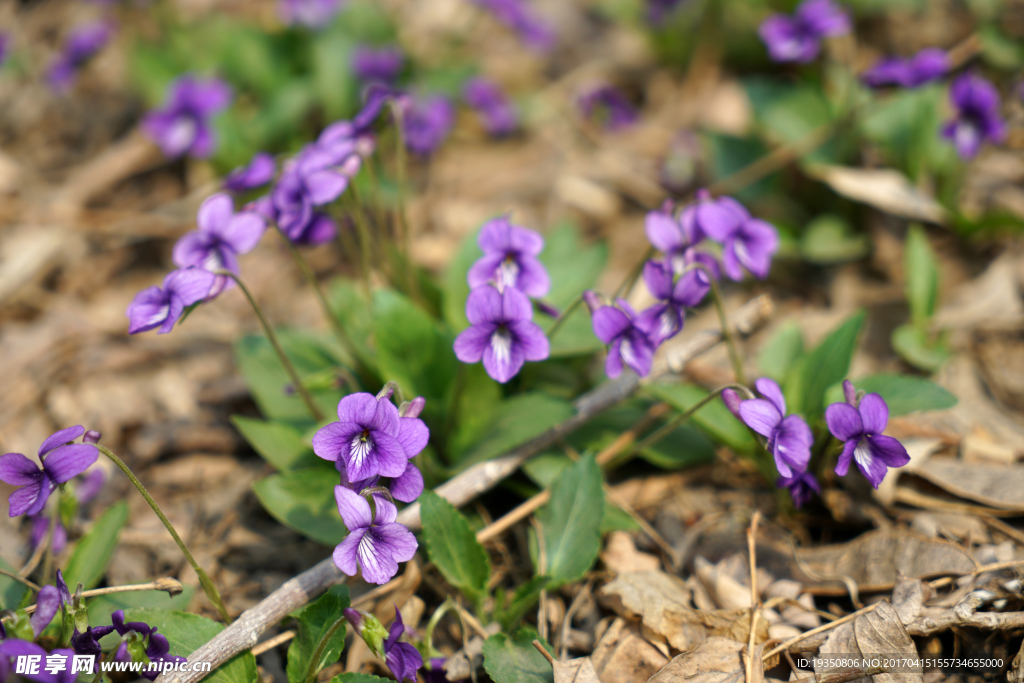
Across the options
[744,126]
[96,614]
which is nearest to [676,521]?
[96,614]

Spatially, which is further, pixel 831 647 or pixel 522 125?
pixel 522 125

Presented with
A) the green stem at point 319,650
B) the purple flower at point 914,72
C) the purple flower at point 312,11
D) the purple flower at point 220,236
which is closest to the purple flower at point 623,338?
the green stem at point 319,650

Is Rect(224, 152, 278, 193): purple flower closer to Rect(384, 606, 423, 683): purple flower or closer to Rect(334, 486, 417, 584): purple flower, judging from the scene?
Rect(334, 486, 417, 584): purple flower

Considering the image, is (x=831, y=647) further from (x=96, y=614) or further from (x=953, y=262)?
(x=953, y=262)

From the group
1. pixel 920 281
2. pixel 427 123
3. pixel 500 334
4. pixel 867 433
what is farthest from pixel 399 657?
pixel 427 123

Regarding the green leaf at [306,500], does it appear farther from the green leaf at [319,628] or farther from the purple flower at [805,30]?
the purple flower at [805,30]

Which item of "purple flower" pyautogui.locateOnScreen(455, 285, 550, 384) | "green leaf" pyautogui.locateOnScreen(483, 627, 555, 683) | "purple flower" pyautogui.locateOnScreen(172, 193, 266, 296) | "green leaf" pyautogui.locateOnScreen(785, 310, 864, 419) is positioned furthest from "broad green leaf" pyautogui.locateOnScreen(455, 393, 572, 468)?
"purple flower" pyautogui.locateOnScreen(172, 193, 266, 296)

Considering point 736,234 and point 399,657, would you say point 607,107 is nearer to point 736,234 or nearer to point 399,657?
point 736,234
